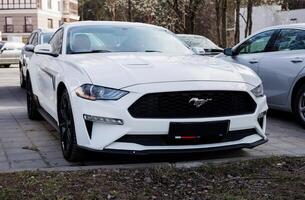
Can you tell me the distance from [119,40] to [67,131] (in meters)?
1.65

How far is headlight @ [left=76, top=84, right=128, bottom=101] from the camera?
545 cm

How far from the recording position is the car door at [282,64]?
845 cm

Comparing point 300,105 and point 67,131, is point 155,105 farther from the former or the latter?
point 300,105

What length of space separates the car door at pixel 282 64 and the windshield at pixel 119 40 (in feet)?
6.34

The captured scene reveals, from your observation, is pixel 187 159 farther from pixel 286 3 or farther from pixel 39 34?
pixel 286 3

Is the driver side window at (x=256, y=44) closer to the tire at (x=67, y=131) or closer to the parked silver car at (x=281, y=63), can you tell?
the parked silver car at (x=281, y=63)

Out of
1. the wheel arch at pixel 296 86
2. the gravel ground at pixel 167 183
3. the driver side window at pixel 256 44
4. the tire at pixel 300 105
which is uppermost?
the driver side window at pixel 256 44

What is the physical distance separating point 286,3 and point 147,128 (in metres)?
29.5

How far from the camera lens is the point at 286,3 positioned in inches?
1308

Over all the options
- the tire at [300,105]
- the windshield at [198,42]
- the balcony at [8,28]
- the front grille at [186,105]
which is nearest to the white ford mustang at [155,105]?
the front grille at [186,105]

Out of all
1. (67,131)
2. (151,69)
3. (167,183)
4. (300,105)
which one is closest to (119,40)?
(151,69)

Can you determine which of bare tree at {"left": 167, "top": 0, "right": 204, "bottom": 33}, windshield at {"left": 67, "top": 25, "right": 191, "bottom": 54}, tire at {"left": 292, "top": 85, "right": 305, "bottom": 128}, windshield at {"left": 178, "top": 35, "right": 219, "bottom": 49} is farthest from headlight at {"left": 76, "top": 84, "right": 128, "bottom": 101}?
bare tree at {"left": 167, "top": 0, "right": 204, "bottom": 33}

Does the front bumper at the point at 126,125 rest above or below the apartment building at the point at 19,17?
below

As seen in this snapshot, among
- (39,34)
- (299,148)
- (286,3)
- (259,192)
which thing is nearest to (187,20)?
(286,3)
